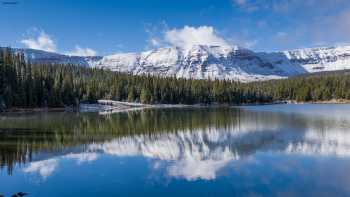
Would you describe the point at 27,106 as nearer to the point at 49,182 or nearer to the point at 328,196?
the point at 49,182

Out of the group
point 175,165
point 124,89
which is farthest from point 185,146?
point 124,89

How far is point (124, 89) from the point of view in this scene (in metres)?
144

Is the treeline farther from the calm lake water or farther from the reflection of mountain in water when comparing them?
the calm lake water

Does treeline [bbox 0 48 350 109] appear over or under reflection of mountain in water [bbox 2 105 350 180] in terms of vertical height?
over

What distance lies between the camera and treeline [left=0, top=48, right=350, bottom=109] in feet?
304

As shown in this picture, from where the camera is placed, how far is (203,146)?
3319cm

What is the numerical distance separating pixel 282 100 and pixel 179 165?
170282mm

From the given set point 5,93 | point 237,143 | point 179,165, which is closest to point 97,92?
point 5,93

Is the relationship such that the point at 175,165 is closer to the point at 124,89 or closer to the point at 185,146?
the point at 185,146

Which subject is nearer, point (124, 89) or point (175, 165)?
point (175, 165)

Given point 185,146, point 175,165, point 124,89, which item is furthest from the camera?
point 124,89

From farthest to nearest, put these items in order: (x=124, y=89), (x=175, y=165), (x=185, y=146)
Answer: (x=124, y=89)
(x=185, y=146)
(x=175, y=165)

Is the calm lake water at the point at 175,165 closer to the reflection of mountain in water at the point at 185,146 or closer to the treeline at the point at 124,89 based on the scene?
the reflection of mountain in water at the point at 185,146

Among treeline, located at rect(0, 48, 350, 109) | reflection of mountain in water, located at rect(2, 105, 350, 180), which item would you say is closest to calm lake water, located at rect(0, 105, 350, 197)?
reflection of mountain in water, located at rect(2, 105, 350, 180)
